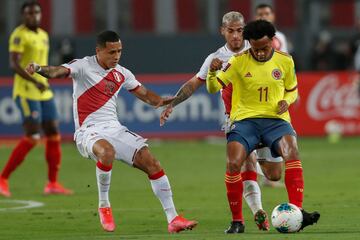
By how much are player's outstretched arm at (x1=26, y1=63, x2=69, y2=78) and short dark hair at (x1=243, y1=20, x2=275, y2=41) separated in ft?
6.22

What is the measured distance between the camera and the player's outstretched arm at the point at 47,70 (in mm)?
11750

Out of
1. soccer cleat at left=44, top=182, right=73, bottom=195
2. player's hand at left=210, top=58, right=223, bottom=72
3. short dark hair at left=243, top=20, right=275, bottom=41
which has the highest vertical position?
short dark hair at left=243, top=20, right=275, bottom=41

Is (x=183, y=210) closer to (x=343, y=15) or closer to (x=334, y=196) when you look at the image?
(x=334, y=196)

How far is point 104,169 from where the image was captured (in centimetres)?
1218

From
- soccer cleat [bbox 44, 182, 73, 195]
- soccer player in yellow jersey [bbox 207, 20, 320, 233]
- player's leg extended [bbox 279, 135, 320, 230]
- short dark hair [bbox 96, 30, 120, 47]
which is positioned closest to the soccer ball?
player's leg extended [bbox 279, 135, 320, 230]

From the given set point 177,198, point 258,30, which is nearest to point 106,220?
point 258,30

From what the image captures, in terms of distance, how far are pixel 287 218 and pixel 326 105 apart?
15806 mm

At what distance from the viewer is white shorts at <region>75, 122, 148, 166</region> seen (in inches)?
477

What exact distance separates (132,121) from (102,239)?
15.2 meters

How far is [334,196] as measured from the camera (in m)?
15.7

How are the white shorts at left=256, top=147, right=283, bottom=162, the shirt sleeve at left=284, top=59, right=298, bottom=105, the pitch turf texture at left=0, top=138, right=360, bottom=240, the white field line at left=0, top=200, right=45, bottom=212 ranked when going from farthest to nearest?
the white field line at left=0, top=200, right=45, bottom=212, the white shorts at left=256, top=147, right=283, bottom=162, the pitch turf texture at left=0, top=138, right=360, bottom=240, the shirt sleeve at left=284, top=59, right=298, bottom=105

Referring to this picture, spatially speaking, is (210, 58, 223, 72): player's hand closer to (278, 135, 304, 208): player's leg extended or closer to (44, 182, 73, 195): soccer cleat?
(278, 135, 304, 208): player's leg extended

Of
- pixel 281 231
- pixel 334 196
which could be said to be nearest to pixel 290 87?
pixel 281 231

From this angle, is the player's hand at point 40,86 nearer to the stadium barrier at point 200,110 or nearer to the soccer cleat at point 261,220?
the soccer cleat at point 261,220
